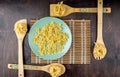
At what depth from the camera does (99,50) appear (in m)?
1.35

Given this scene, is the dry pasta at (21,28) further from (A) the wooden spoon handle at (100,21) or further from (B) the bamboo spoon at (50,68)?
(A) the wooden spoon handle at (100,21)

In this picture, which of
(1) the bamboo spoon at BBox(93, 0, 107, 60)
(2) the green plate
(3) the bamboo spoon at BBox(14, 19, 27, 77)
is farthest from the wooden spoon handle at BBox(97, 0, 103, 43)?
(3) the bamboo spoon at BBox(14, 19, 27, 77)

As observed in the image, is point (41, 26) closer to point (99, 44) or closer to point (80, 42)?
point (80, 42)

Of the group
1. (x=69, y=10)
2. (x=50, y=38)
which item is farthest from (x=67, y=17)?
(x=50, y=38)

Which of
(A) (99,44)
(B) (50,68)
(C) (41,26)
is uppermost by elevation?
(C) (41,26)

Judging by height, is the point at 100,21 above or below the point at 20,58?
above

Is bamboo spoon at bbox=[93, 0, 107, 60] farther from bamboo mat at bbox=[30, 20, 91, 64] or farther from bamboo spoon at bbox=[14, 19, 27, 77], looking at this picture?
bamboo spoon at bbox=[14, 19, 27, 77]

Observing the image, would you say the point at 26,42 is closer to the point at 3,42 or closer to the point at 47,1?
the point at 3,42

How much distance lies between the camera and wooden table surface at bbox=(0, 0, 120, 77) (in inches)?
53.9

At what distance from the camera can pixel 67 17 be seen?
4.53 feet

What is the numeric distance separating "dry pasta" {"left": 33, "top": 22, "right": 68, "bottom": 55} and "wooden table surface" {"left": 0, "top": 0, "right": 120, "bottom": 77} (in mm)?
72

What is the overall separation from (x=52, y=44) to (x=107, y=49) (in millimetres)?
307

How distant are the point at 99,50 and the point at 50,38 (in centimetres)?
28

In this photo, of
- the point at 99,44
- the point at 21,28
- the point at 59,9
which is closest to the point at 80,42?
the point at 99,44
